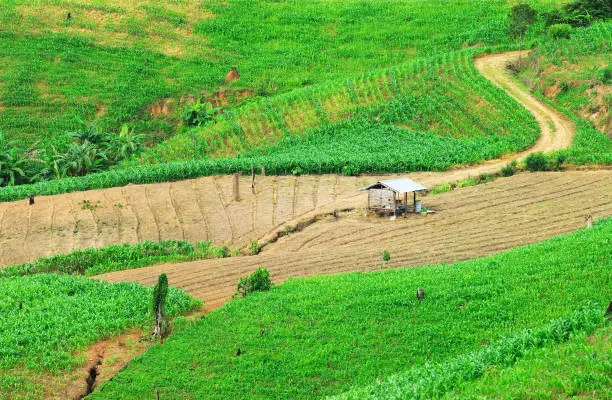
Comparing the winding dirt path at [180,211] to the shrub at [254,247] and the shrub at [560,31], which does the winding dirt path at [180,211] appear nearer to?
the shrub at [254,247]

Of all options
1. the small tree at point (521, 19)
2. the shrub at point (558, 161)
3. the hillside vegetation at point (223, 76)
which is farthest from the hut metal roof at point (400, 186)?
the small tree at point (521, 19)

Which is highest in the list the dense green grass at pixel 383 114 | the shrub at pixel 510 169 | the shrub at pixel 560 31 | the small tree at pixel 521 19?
the small tree at pixel 521 19

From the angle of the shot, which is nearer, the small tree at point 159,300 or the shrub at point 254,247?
the small tree at point 159,300

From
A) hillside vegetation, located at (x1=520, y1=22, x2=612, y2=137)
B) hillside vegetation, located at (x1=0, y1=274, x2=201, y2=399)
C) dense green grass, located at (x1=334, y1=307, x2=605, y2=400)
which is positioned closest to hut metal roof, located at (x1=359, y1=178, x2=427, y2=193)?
hillside vegetation, located at (x1=0, y1=274, x2=201, y2=399)

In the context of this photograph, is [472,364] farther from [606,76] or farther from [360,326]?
[606,76]

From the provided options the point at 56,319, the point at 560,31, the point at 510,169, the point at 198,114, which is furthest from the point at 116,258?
the point at 560,31

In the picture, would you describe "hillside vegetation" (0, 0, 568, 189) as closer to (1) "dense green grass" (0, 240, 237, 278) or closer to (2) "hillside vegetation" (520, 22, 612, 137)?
(2) "hillside vegetation" (520, 22, 612, 137)

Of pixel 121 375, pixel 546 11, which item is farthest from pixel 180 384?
pixel 546 11

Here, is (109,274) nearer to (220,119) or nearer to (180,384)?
(180,384)
